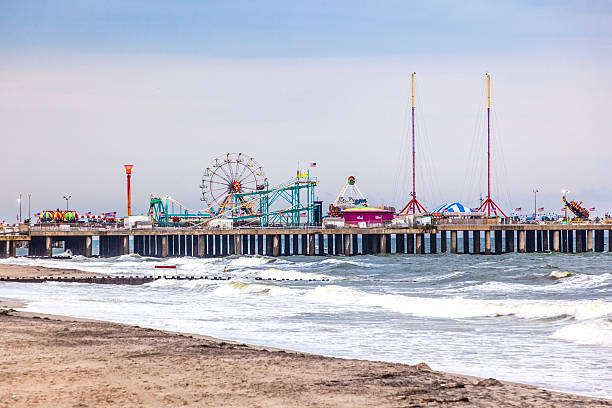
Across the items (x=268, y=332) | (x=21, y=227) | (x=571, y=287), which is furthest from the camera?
(x=21, y=227)

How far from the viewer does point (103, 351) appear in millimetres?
14742

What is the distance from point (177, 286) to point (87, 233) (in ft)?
154

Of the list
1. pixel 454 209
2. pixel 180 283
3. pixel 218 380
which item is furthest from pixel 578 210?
pixel 218 380

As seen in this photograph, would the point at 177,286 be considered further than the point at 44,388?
Yes

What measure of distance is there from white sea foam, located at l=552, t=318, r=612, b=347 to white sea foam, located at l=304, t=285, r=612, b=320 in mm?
3468

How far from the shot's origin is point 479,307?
26.1 meters

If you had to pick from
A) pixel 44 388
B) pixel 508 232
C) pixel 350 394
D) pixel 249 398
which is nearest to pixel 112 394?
pixel 44 388

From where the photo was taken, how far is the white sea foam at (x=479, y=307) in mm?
23638

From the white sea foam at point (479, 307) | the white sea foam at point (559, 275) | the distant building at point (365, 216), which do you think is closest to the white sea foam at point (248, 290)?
the white sea foam at point (479, 307)

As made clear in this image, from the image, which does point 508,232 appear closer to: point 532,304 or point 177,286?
point 177,286

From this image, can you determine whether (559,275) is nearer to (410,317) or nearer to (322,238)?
(410,317)

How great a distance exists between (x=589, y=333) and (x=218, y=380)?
409 inches

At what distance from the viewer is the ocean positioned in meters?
15.7

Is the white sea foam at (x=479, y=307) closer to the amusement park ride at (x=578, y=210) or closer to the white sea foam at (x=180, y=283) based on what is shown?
the white sea foam at (x=180, y=283)
